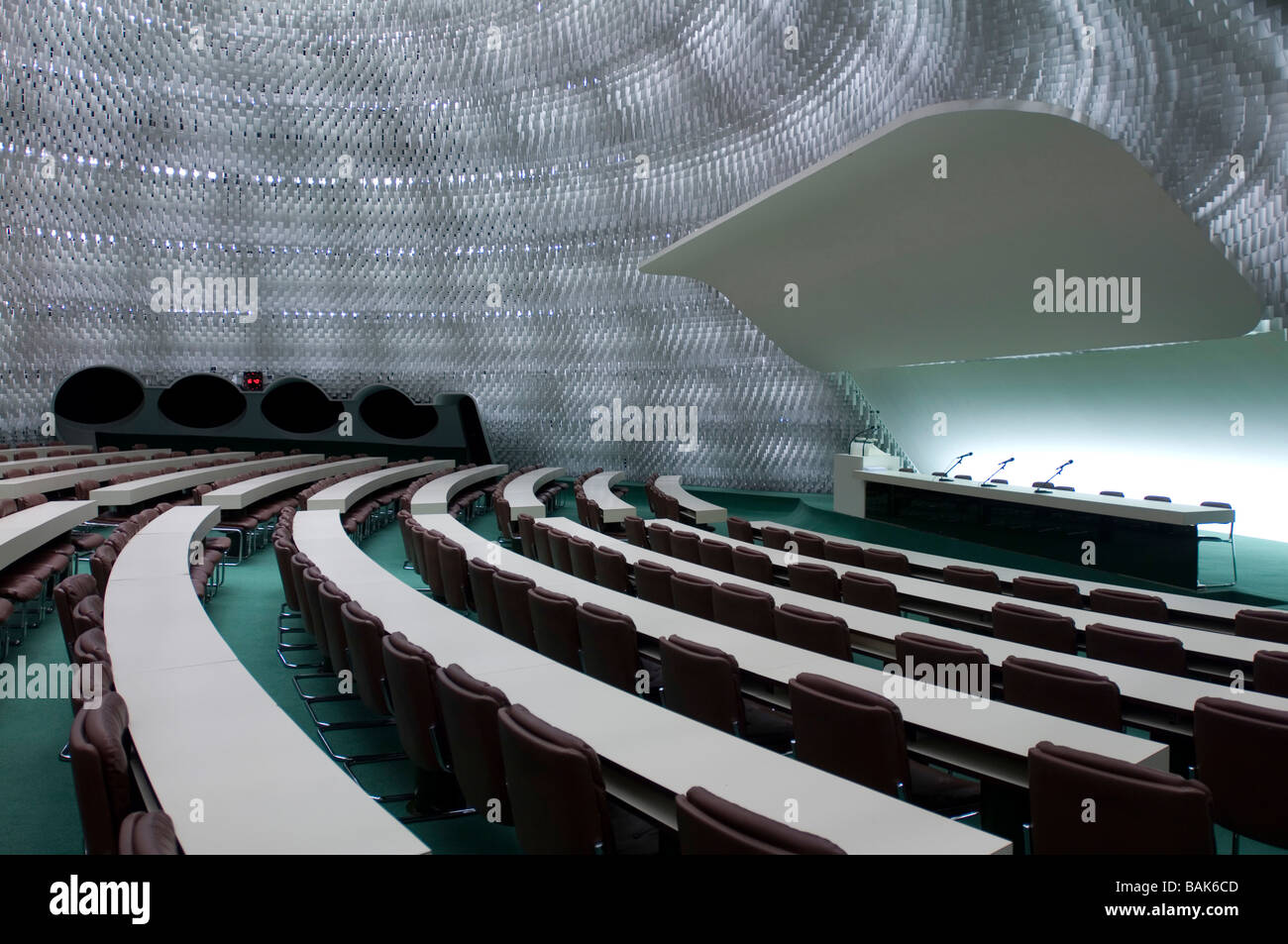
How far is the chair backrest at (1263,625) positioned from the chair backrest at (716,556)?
139 inches

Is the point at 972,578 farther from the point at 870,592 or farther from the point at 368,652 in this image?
the point at 368,652

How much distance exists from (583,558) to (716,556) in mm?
1184

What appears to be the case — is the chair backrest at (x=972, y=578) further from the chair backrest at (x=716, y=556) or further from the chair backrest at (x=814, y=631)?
the chair backrest at (x=814, y=631)

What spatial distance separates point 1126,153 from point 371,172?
54.0ft

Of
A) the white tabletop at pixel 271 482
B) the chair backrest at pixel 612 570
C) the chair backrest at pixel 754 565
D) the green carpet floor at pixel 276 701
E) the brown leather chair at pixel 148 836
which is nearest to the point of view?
the brown leather chair at pixel 148 836

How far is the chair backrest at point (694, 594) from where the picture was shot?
5.33 meters

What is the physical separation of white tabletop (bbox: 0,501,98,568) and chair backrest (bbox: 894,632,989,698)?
610 cm

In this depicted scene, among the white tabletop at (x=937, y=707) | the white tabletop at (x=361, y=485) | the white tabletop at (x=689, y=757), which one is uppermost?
the white tabletop at (x=361, y=485)

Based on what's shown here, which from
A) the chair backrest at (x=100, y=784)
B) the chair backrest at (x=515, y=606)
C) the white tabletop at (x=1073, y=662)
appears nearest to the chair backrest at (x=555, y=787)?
the chair backrest at (x=100, y=784)

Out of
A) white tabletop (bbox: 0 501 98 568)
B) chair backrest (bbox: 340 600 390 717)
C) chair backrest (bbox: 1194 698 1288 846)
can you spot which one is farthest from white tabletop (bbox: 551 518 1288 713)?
white tabletop (bbox: 0 501 98 568)

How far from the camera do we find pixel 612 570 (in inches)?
254

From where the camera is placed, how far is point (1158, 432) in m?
9.23
